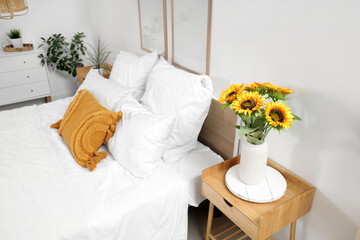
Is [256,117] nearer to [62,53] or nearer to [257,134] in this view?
[257,134]

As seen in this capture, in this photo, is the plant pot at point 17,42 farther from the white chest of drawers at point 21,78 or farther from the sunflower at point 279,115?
the sunflower at point 279,115

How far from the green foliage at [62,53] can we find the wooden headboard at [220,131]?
7.54 ft

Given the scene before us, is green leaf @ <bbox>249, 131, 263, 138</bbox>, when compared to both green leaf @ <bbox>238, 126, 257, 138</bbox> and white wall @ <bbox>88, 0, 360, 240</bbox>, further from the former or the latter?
white wall @ <bbox>88, 0, 360, 240</bbox>

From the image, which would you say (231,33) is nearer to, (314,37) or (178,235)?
(314,37)

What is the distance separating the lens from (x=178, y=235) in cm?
167

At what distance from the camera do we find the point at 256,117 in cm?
131

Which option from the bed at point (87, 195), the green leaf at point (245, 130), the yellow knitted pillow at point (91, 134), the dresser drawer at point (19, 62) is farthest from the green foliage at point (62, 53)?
the green leaf at point (245, 130)

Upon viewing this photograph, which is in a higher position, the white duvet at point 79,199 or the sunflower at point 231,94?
the sunflower at point 231,94

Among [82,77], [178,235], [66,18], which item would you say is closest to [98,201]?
[178,235]

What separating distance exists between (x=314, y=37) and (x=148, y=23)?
1542 millimetres

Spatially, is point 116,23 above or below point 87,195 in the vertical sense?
above

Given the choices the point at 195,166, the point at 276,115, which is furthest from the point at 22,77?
the point at 276,115

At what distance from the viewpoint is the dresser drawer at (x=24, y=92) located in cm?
348

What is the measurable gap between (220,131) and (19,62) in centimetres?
268
